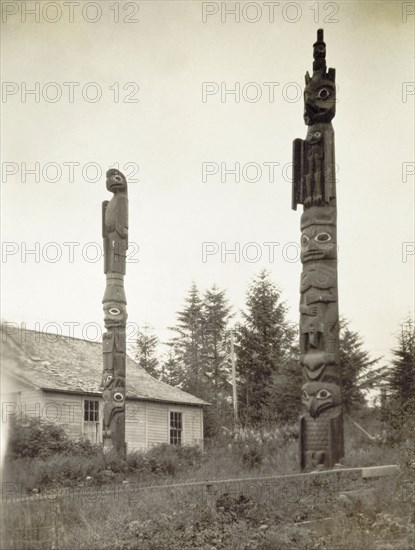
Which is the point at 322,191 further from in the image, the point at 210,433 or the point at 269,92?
the point at 210,433

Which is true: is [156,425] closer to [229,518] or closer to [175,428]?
[175,428]

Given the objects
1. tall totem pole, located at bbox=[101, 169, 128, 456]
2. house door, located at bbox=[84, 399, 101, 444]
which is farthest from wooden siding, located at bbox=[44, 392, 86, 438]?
tall totem pole, located at bbox=[101, 169, 128, 456]

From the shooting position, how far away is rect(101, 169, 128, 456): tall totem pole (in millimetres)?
17891

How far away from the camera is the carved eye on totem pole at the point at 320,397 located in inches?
457

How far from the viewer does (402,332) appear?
66.5ft

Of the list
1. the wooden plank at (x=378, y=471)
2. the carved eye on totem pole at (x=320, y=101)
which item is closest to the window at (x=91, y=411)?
the carved eye on totem pole at (x=320, y=101)

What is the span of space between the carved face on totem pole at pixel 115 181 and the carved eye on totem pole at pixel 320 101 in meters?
7.85

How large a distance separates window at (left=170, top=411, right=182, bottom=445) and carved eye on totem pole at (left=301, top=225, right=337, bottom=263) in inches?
746

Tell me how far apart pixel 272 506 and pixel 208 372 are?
3894 cm

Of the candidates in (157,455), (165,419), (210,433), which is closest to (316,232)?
(157,455)

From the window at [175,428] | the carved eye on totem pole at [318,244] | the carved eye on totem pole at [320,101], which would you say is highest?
the carved eye on totem pole at [320,101]

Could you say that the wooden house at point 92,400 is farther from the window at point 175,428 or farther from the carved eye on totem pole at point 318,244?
the carved eye on totem pole at point 318,244

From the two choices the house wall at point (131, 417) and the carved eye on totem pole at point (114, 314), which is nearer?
the carved eye on totem pole at point (114, 314)

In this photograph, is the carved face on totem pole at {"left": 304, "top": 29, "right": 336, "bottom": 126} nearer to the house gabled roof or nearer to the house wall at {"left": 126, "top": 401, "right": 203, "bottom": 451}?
the house gabled roof
